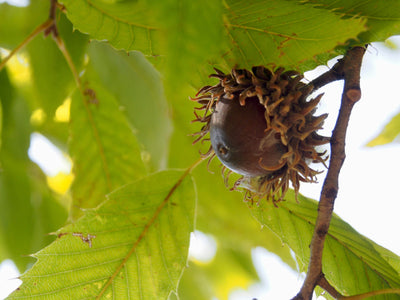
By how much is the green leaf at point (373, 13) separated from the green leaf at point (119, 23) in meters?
0.36

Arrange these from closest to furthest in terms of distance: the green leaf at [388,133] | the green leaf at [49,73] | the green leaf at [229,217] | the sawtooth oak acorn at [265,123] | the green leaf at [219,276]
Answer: the sawtooth oak acorn at [265,123] → the green leaf at [388,133] → the green leaf at [49,73] → the green leaf at [229,217] → the green leaf at [219,276]

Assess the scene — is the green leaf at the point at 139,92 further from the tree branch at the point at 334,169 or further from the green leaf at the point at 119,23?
the tree branch at the point at 334,169

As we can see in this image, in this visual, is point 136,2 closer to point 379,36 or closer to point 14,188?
point 379,36

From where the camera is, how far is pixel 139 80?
5.57ft

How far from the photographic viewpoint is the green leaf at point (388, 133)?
159 cm

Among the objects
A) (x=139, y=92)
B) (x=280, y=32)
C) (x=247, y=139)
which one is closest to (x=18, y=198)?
(x=139, y=92)

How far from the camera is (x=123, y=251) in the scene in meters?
1.29

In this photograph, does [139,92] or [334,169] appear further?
[139,92]

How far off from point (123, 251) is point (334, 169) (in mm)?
663

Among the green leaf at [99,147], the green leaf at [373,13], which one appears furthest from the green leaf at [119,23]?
the green leaf at [99,147]

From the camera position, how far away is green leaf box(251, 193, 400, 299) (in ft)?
3.82

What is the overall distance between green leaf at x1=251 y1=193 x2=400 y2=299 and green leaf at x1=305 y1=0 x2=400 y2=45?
19.9 inches

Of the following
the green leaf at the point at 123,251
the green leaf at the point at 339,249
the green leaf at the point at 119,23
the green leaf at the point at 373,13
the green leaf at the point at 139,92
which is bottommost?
the green leaf at the point at 339,249

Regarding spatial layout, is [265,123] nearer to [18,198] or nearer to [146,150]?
[146,150]
